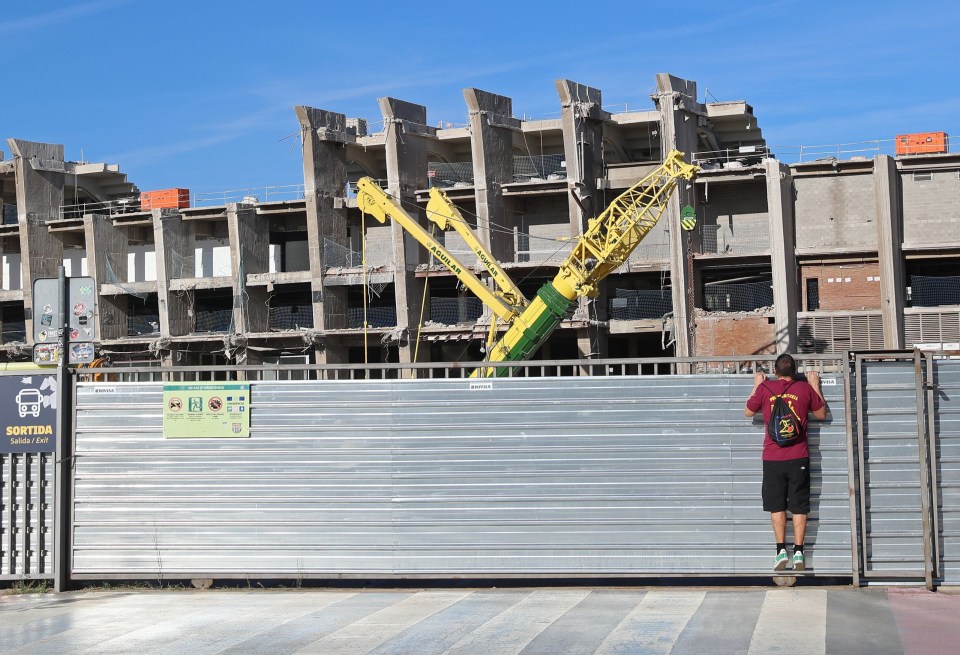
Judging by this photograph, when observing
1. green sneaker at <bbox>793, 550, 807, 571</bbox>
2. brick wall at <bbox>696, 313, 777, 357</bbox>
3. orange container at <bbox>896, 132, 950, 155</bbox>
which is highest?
orange container at <bbox>896, 132, 950, 155</bbox>

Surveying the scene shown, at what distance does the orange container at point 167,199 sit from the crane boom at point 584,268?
24.5 metres

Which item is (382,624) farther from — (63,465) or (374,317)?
(374,317)

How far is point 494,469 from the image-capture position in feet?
39.3

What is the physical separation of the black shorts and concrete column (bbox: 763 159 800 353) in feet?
104

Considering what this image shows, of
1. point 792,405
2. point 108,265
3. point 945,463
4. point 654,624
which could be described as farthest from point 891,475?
point 108,265

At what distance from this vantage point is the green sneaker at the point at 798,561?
11.1 metres

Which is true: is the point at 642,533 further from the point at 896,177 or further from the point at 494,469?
the point at 896,177

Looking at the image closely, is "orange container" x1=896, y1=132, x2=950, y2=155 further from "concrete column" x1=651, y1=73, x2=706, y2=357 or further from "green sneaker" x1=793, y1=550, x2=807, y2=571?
"green sneaker" x1=793, y1=550, x2=807, y2=571

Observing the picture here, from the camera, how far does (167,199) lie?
185 ft

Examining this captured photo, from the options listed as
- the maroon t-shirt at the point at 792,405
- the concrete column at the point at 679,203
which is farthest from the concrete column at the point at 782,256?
the maroon t-shirt at the point at 792,405

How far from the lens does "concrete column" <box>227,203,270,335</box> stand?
5262 centimetres

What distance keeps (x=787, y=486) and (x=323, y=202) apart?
42.4 metres

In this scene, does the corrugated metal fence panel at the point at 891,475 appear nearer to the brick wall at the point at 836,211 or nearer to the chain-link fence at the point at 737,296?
the brick wall at the point at 836,211

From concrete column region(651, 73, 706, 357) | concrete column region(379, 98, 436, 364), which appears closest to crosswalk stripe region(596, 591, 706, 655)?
concrete column region(651, 73, 706, 357)
